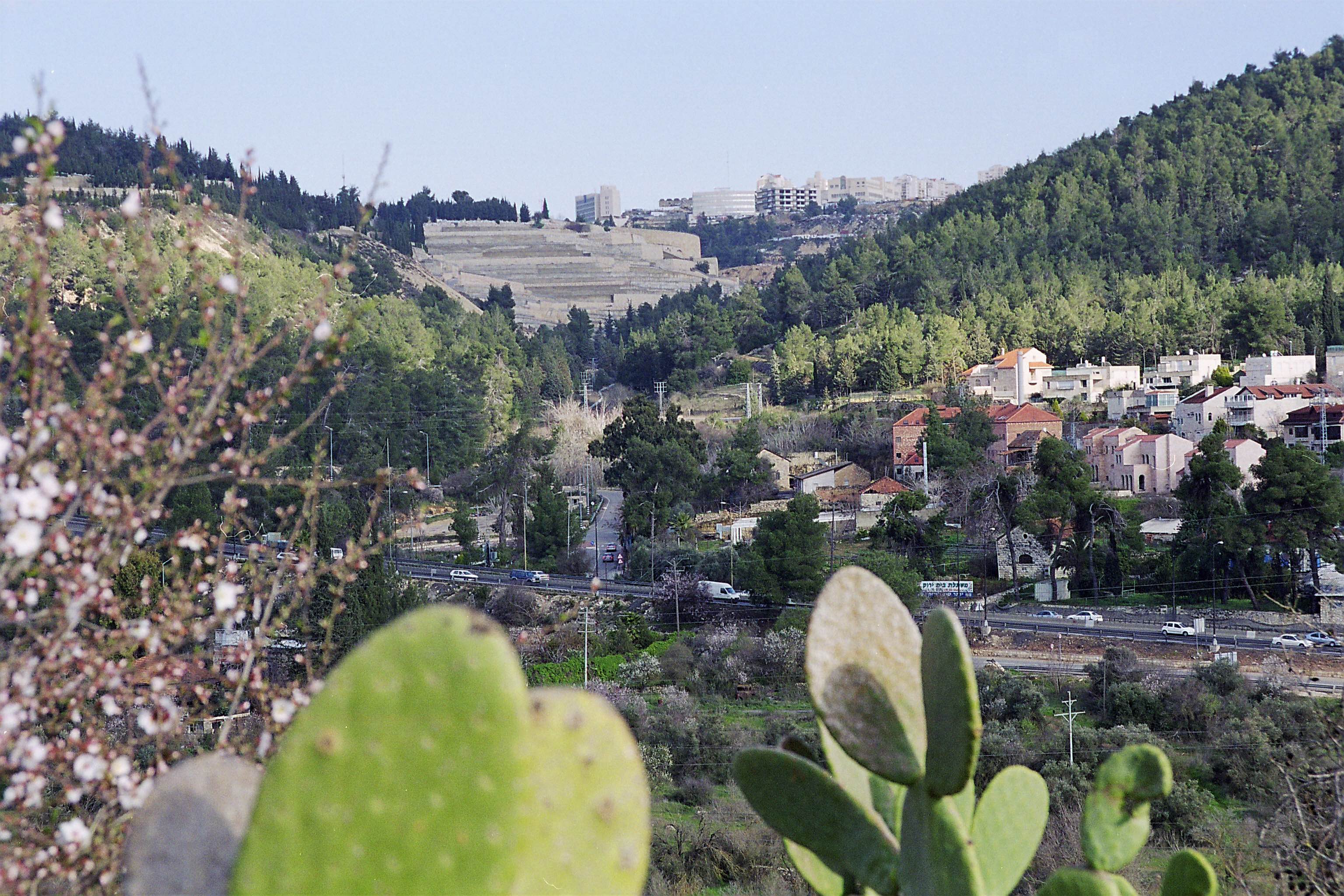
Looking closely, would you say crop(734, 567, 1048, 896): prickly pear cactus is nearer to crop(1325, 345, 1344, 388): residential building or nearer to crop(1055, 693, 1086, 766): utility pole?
crop(1055, 693, 1086, 766): utility pole

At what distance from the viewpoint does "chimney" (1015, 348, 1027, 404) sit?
36062mm

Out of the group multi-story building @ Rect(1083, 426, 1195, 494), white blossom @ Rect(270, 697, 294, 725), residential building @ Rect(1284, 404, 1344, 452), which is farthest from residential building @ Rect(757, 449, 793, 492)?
white blossom @ Rect(270, 697, 294, 725)

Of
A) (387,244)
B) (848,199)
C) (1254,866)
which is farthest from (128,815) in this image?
(848,199)

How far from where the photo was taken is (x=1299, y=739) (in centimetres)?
1155

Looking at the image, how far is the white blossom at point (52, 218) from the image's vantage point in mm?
1992

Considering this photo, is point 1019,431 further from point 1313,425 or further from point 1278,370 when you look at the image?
point 1278,370

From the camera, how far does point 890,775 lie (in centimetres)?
205

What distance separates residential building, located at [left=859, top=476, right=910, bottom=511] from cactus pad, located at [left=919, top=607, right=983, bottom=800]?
81.6ft

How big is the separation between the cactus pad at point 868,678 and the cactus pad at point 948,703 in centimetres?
9

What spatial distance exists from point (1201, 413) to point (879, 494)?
9533mm

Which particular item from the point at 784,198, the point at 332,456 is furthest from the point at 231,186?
the point at 784,198

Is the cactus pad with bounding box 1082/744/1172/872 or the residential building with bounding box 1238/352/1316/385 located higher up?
the residential building with bounding box 1238/352/1316/385

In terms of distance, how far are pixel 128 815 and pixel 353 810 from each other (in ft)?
3.83

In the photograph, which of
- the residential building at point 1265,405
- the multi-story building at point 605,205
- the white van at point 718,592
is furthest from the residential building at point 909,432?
the multi-story building at point 605,205
